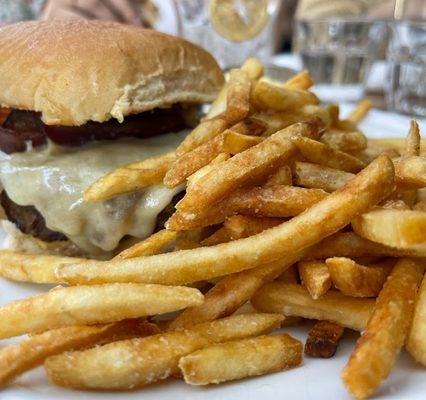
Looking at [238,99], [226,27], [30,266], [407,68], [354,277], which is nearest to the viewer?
[354,277]

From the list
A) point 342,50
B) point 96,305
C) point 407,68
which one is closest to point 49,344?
point 96,305

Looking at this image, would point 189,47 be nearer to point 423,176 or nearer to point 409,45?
point 423,176

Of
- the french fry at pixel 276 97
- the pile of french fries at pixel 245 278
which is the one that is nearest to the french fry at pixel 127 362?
the pile of french fries at pixel 245 278

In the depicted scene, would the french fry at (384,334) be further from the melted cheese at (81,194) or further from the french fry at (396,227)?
the melted cheese at (81,194)

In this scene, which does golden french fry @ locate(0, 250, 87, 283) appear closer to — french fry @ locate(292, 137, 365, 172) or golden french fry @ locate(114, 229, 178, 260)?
golden french fry @ locate(114, 229, 178, 260)

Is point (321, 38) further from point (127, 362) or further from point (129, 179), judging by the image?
point (127, 362)
